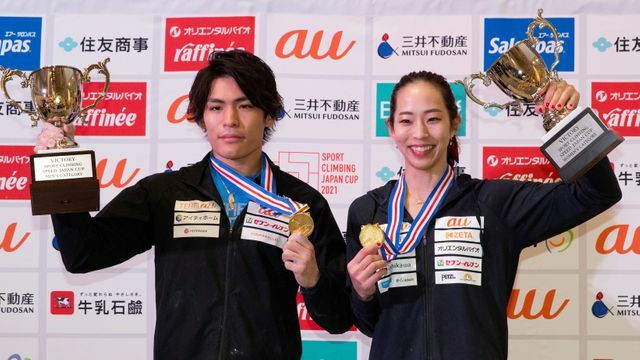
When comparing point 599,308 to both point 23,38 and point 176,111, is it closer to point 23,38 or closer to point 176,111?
point 176,111

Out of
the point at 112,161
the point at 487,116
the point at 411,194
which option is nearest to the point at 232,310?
the point at 411,194

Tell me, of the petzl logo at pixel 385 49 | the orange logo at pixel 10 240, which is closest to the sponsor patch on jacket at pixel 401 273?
the petzl logo at pixel 385 49

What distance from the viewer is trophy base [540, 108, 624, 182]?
6.82ft

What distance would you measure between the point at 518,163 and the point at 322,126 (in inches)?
40.4

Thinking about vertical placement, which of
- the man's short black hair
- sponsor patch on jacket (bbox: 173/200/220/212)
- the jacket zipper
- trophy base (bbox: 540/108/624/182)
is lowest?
the jacket zipper

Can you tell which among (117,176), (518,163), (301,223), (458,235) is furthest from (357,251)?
(117,176)

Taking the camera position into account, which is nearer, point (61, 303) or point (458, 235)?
point (458, 235)

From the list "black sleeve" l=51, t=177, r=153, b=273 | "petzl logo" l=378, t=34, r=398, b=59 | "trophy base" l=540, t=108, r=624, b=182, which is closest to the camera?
"trophy base" l=540, t=108, r=624, b=182

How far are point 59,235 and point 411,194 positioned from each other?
115 centimetres

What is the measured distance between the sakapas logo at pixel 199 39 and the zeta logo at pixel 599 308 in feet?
7.20

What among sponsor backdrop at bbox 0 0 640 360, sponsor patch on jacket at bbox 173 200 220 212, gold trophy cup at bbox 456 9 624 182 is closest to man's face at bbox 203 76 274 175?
sponsor patch on jacket at bbox 173 200 220 212

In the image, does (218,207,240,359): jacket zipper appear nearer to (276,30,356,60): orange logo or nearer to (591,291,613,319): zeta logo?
(276,30,356,60): orange logo

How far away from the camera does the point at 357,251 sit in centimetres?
239

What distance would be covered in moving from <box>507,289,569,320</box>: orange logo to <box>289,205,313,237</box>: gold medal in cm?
173
